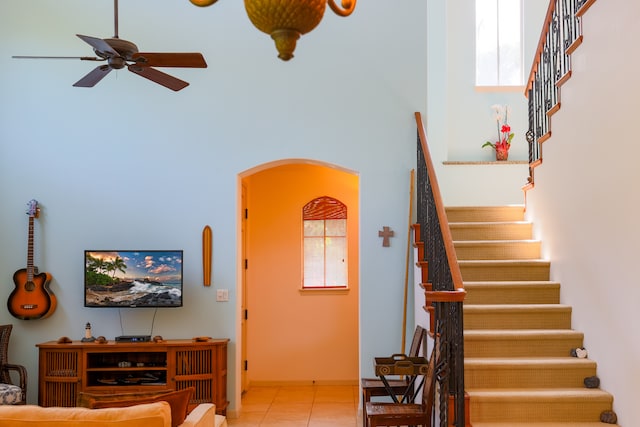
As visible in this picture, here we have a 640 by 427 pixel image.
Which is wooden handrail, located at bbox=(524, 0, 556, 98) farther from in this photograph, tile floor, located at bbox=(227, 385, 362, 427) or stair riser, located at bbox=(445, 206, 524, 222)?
tile floor, located at bbox=(227, 385, 362, 427)

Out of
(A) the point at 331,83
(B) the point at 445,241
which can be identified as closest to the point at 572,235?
(B) the point at 445,241

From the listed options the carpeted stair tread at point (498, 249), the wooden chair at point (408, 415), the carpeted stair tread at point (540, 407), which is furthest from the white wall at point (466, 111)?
the wooden chair at point (408, 415)

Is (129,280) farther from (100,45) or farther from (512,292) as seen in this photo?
(512,292)

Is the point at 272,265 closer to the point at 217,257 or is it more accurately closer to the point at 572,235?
the point at 217,257

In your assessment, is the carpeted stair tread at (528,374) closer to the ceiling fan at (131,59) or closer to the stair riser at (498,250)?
the stair riser at (498,250)

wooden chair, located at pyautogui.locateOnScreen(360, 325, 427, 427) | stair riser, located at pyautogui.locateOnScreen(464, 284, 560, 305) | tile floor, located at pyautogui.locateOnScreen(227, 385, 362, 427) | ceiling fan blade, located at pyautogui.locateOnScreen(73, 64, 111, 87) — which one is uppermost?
ceiling fan blade, located at pyautogui.locateOnScreen(73, 64, 111, 87)

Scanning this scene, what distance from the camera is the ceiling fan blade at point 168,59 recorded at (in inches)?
169

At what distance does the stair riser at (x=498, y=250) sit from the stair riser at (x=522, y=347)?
1.14 meters

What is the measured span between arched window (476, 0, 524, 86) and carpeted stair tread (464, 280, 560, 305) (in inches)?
164

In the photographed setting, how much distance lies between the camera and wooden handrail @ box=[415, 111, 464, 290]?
4543 mm

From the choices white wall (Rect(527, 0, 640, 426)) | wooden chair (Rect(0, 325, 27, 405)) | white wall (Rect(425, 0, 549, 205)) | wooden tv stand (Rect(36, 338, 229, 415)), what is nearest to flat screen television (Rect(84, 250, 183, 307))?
wooden tv stand (Rect(36, 338, 229, 415))

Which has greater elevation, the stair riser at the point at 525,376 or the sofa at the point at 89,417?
the sofa at the point at 89,417

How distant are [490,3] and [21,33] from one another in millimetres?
6040

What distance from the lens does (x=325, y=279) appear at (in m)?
8.55
